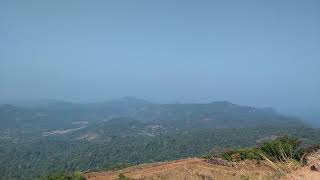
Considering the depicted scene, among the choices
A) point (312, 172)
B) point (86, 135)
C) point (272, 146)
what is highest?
point (312, 172)

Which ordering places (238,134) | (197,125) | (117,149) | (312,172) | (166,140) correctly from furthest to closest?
(197,125) → (238,134) → (166,140) → (117,149) → (312,172)

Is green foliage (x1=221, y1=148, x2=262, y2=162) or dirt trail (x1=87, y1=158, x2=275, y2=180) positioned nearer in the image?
dirt trail (x1=87, y1=158, x2=275, y2=180)

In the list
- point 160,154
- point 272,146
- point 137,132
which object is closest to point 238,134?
point 160,154

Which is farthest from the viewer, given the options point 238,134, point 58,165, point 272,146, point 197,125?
point 197,125

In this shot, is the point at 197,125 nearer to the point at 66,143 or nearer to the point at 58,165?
the point at 66,143

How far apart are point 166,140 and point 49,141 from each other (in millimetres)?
48272

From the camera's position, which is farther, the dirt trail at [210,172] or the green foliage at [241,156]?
the green foliage at [241,156]

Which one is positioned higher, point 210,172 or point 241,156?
point 210,172

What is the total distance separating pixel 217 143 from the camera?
341 ft

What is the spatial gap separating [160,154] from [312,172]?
84.9 meters

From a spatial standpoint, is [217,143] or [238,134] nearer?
[217,143]

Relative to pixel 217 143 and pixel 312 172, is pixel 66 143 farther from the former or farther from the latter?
pixel 312 172

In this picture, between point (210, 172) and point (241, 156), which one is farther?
point (241, 156)

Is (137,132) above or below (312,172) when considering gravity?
below
